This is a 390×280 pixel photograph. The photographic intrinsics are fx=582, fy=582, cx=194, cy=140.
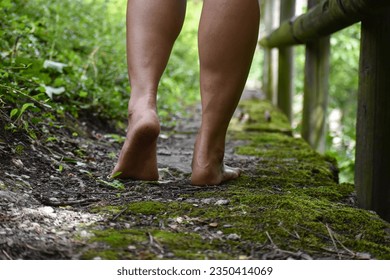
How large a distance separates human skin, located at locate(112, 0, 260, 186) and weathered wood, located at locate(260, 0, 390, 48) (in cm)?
31

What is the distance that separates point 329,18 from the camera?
2.20 m

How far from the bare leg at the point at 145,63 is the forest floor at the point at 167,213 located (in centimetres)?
6

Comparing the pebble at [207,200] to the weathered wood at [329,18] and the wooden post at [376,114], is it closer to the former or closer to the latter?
the wooden post at [376,114]

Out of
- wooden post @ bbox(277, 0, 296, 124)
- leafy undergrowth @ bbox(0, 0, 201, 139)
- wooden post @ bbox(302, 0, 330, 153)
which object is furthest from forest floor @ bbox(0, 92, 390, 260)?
wooden post @ bbox(277, 0, 296, 124)

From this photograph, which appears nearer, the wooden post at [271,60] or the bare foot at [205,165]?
the bare foot at [205,165]

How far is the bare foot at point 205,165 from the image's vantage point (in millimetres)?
1763

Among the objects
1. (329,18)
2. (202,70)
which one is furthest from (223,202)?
(329,18)

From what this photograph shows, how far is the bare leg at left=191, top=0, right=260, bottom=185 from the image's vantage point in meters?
1.69

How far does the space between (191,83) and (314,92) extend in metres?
3.13

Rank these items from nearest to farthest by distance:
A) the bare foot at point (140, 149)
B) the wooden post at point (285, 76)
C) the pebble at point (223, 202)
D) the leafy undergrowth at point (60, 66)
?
the pebble at point (223, 202) < the bare foot at point (140, 149) < the leafy undergrowth at point (60, 66) < the wooden post at point (285, 76)

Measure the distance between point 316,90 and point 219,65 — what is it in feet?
5.44

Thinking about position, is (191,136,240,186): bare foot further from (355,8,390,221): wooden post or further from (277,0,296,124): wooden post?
(277,0,296,124): wooden post

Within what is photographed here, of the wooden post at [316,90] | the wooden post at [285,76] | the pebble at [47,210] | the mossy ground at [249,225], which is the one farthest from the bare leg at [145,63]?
the wooden post at [285,76]
